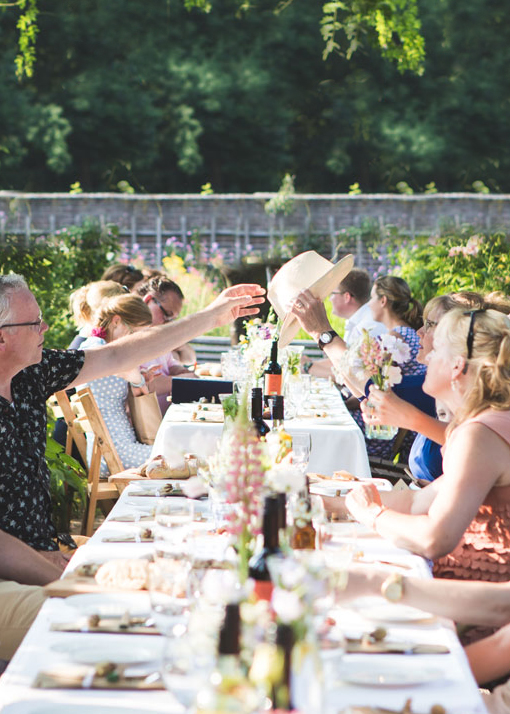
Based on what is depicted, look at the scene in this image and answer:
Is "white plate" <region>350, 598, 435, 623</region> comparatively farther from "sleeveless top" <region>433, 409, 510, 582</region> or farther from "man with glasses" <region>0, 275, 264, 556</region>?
"man with glasses" <region>0, 275, 264, 556</region>

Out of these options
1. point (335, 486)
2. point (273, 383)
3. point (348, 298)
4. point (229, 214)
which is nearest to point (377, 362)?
point (335, 486)

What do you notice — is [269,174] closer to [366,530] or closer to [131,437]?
[131,437]

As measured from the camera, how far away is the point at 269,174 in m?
24.9

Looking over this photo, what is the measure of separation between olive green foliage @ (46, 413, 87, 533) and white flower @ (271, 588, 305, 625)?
3.55 metres

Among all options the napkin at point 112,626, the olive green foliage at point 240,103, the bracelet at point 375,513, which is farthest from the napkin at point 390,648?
the olive green foliage at point 240,103

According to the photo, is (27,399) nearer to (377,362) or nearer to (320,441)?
(377,362)

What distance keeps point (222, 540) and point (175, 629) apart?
0.80 m

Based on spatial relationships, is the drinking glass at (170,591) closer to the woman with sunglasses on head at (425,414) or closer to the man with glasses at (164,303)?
the woman with sunglasses on head at (425,414)

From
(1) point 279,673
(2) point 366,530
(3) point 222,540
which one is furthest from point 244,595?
(2) point 366,530

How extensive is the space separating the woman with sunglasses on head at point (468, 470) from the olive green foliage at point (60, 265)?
6073 mm

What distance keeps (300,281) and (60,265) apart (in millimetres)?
5931

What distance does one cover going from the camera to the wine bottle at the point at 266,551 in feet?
5.36

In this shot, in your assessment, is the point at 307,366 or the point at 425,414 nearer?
the point at 425,414

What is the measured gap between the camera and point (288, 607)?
1146 millimetres
